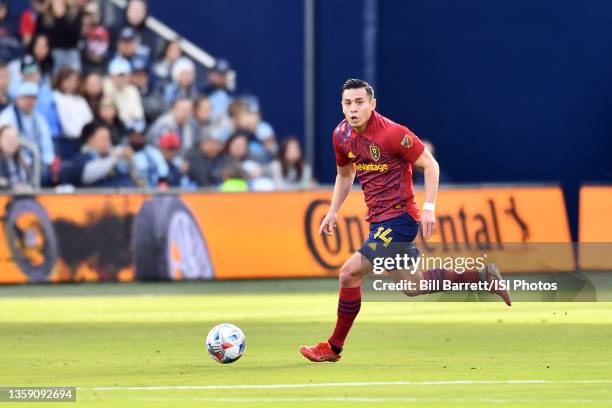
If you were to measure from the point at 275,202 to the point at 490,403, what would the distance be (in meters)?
12.5

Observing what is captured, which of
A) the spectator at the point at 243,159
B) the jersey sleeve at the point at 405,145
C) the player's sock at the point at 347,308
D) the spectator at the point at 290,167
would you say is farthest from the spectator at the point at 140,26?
the player's sock at the point at 347,308

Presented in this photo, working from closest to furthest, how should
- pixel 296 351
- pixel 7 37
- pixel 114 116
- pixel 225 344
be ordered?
pixel 225 344
pixel 296 351
pixel 114 116
pixel 7 37

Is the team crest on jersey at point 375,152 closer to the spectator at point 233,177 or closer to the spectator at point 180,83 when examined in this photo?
the spectator at point 233,177

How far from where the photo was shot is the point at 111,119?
22844 millimetres

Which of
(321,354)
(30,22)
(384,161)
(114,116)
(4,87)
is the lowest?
(321,354)

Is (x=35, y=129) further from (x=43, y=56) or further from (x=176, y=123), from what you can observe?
(x=176, y=123)

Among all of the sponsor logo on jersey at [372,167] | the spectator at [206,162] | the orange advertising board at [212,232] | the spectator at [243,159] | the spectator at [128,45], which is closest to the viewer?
the sponsor logo on jersey at [372,167]

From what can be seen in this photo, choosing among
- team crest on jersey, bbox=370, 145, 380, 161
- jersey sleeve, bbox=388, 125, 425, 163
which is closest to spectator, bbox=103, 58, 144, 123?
team crest on jersey, bbox=370, 145, 380, 161

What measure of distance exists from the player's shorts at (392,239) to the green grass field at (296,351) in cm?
88

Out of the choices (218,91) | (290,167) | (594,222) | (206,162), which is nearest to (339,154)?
(594,222)

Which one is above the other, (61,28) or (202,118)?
(61,28)

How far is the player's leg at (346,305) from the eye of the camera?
11.0 meters

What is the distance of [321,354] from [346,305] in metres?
0.46

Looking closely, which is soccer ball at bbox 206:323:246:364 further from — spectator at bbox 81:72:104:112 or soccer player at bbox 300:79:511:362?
spectator at bbox 81:72:104:112
